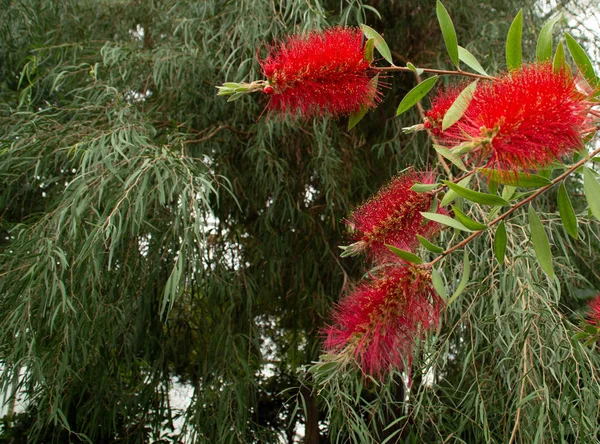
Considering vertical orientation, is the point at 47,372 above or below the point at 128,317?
below

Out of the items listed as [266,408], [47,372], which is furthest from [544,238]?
[266,408]

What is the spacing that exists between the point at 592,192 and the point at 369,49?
11.5 inches

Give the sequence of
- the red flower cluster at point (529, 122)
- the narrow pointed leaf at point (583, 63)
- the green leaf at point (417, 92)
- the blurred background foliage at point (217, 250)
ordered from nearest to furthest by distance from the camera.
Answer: the red flower cluster at point (529, 122), the narrow pointed leaf at point (583, 63), the green leaf at point (417, 92), the blurred background foliage at point (217, 250)

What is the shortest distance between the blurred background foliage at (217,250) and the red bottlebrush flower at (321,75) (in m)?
0.64

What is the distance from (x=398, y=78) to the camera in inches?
85.1

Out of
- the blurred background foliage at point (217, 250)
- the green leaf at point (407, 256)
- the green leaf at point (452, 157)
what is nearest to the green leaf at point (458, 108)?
the green leaf at point (452, 157)

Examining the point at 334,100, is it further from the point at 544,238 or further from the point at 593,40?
the point at 593,40

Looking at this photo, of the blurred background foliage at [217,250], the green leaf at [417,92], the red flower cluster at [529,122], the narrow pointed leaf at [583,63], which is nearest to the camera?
the red flower cluster at [529,122]

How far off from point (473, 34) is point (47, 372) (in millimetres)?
1608

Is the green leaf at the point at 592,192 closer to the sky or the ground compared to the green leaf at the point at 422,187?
closer to the ground

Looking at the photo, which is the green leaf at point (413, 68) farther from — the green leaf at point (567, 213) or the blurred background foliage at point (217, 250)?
the blurred background foliage at point (217, 250)

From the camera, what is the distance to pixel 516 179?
1.91 ft

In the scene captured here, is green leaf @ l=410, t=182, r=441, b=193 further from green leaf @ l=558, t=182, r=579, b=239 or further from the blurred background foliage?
the blurred background foliage

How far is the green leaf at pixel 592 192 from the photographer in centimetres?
62
